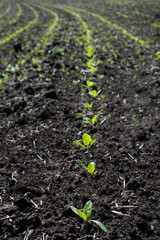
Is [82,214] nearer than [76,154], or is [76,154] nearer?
[82,214]

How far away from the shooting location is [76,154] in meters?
2.37

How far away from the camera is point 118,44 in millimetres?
6164

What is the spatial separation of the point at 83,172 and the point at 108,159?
0.97 feet

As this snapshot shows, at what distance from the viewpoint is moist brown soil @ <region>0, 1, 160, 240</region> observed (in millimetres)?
1714

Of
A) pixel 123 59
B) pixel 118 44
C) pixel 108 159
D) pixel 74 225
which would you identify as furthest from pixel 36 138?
pixel 118 44

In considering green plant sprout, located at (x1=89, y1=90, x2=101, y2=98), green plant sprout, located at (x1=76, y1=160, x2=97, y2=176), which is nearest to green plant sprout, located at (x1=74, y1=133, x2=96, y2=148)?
green plant sprout, located at (x1=76, y1=160, x2=97, y2=176)

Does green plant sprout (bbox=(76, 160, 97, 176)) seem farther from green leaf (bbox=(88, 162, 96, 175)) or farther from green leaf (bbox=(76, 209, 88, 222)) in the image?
green leaf (bbox=(76, 209, 88, 222))

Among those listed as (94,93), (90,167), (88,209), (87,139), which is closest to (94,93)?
(94,93)

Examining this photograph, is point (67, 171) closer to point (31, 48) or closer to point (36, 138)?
point (36, 138)

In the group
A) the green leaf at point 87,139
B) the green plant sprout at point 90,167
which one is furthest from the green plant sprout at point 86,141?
the green plant sprout at point 90,167

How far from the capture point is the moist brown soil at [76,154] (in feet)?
5.62

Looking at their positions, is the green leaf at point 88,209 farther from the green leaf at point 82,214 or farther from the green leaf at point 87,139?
the green leaf at point 87,139

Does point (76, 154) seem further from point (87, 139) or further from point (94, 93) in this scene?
point (94, 93)

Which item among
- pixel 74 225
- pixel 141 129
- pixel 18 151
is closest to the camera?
pixel 74 225
